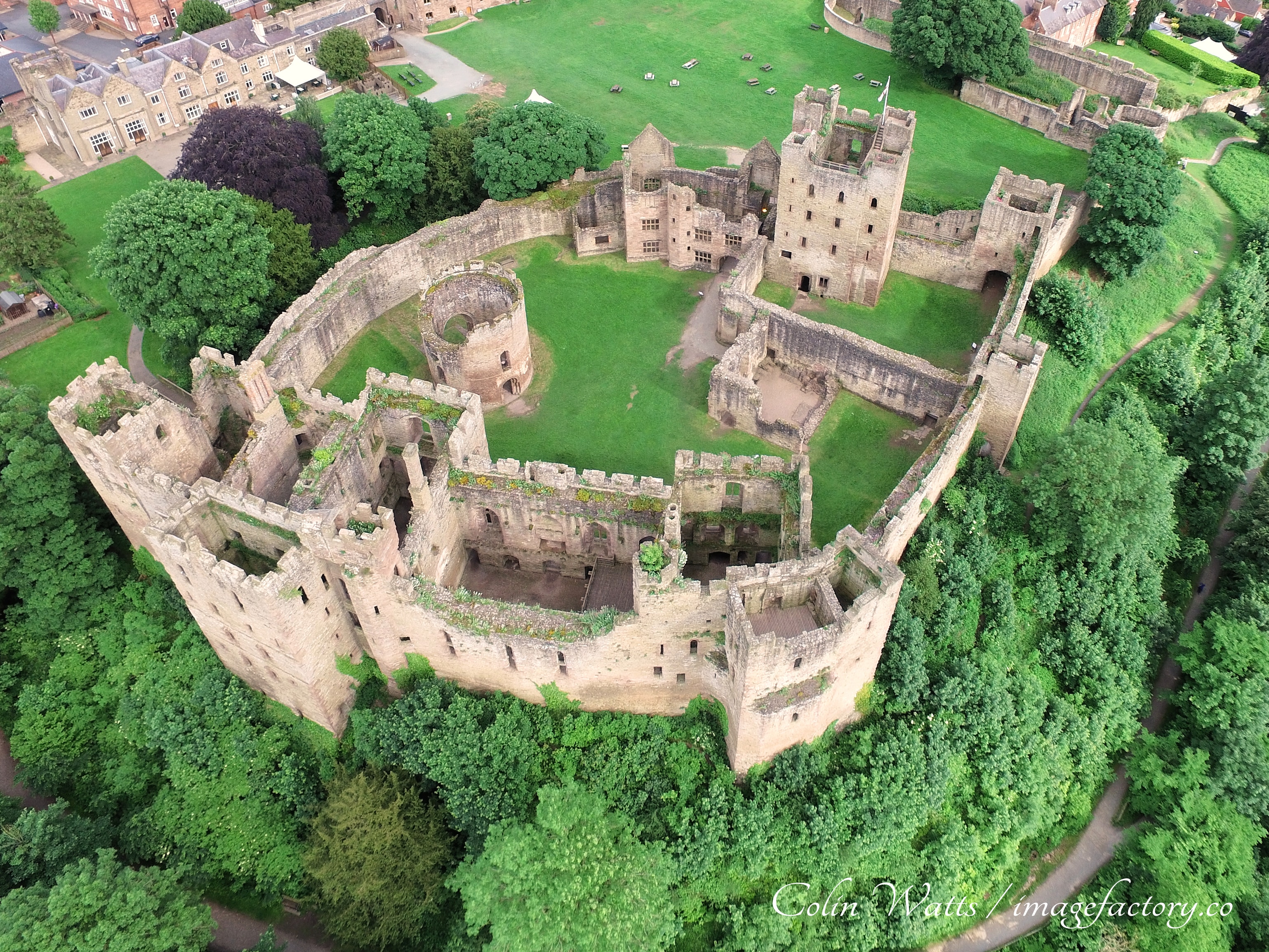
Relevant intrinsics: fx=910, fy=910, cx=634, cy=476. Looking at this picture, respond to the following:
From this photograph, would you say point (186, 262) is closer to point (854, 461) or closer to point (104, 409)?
point (104, 409)

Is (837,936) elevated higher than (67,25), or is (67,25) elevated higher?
(67,25)

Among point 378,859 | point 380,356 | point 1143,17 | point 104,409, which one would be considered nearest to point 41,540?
point 104,409

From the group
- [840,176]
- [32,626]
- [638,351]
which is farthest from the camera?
[638,351]

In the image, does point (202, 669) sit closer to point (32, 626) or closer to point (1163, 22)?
point (32, 626)

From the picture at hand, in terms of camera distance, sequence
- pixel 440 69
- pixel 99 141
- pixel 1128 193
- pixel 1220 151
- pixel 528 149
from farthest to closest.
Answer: pixel 440 69, pixel 99 141, pixel 1220 151, pixel 528 149, pixel 1128 193

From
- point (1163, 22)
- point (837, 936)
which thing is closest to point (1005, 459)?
point (837, 936)

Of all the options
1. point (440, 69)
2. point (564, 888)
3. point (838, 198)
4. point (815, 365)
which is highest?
point (838, 198)

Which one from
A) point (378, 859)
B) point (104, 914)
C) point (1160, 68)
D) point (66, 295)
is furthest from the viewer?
point (1160, 68)
